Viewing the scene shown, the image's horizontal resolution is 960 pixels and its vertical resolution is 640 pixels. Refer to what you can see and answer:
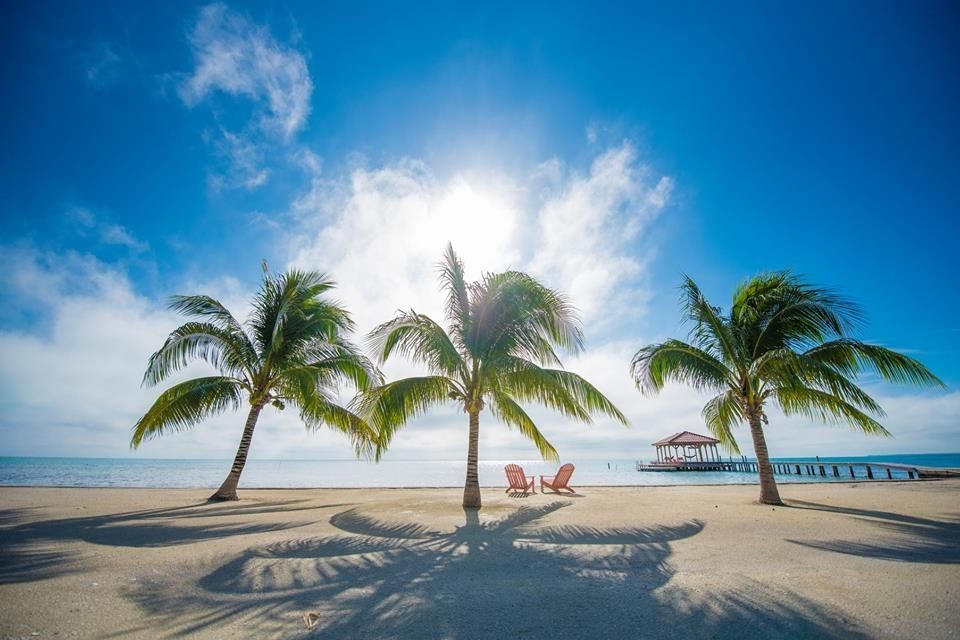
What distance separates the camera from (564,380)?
10.3m

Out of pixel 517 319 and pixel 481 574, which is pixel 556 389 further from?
pixel 481 574

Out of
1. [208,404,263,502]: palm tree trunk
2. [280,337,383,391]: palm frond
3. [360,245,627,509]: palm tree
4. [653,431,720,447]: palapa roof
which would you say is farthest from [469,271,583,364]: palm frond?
[653,431,720,447]: palapa roof

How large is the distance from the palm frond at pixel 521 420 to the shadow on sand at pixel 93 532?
5.74m

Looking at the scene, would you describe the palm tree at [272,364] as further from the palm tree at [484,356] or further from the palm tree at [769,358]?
the palm tree at [769,358]

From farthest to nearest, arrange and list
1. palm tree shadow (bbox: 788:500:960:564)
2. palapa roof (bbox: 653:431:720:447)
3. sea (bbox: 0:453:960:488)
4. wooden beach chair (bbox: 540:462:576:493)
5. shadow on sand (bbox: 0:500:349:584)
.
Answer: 1. palapa roof (bbox: 653:431:720:447)
2. sea (bbox: 0:453:960:488)
3. wooden beach chair (bbox: 540:462:576:493)
4. palm tree shadow (bbox: 788:500:960:564)
5. shadow on sand (bbox: 0:500:349:584)

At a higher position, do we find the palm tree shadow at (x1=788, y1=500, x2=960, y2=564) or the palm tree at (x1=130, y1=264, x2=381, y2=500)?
the palm tree at (x1=130, y1=264, x2=381, y2=500)

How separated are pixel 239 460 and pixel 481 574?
10313mm

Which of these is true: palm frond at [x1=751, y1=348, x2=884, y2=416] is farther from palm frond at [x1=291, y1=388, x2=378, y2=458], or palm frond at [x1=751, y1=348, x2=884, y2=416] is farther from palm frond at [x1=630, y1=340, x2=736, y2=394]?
palm frond at [x1=291, y1=388, x2=378, y2=458]

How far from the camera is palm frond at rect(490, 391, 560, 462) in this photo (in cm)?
1150

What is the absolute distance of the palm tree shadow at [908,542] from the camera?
201 inches

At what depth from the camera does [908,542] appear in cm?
584

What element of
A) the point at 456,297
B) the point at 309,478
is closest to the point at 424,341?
the point at 456,297

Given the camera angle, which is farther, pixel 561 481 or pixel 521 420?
pixel 561 481

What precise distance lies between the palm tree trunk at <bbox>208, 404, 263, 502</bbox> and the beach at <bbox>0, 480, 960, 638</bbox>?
2.93 metres
